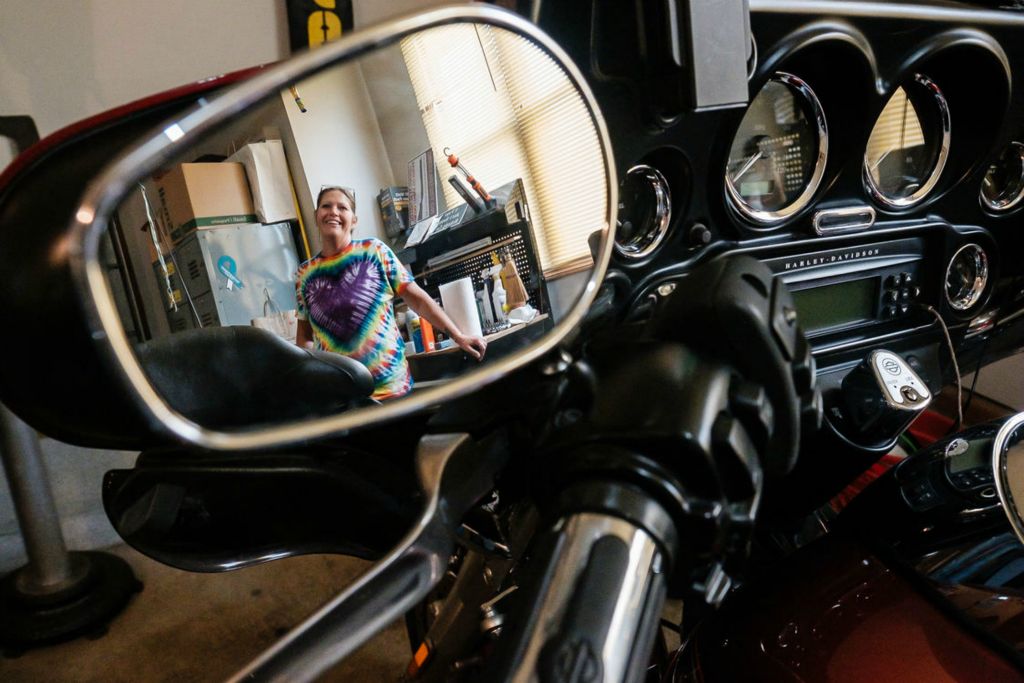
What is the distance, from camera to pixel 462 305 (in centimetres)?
36

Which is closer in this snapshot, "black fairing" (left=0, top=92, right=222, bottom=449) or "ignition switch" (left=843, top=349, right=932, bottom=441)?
"black fairing" (left=0, top=92, right=222, bottom=449)

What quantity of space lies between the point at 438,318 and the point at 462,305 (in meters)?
0.02

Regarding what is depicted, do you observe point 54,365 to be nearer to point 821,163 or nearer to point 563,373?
point 563,373

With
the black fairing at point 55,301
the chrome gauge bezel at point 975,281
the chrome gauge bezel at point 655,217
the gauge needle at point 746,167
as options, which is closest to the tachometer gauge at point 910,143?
the chrome gauge bezel at point 975,281

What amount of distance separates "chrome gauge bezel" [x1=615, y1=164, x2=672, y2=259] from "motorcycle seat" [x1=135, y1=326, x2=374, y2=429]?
42 cm

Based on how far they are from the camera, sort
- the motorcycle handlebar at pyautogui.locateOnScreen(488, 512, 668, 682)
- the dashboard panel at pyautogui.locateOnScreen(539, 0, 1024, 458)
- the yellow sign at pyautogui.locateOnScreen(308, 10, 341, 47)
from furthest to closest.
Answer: the yellow sign at pyautogui.locateOnScreen(308, 10, 341, 47) → the dashboard panel at pyautogui.locateOnScreen(539, 0, 1024, 458) → the motorcycle handlebar at pyautogui.locateOnScreen(488, 512, 668, 682)

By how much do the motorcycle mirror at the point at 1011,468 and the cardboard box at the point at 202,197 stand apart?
0.54m

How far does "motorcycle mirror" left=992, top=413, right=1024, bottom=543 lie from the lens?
1.39 feet

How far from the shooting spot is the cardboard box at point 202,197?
0.27 m

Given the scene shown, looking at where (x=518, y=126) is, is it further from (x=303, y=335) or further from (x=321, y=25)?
(x=321, y=25)

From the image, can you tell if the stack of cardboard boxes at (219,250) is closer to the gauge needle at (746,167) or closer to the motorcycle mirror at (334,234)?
the motorcycle mirror at (334,234)

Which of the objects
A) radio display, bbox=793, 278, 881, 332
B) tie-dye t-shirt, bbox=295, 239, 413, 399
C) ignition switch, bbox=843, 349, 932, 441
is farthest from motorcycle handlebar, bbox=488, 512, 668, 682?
radio display, bbox=793, 278, 881, 332

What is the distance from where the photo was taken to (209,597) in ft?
4.07

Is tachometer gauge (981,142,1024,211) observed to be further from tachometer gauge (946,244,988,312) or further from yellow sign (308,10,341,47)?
yellow sign (308,10,341,47)
